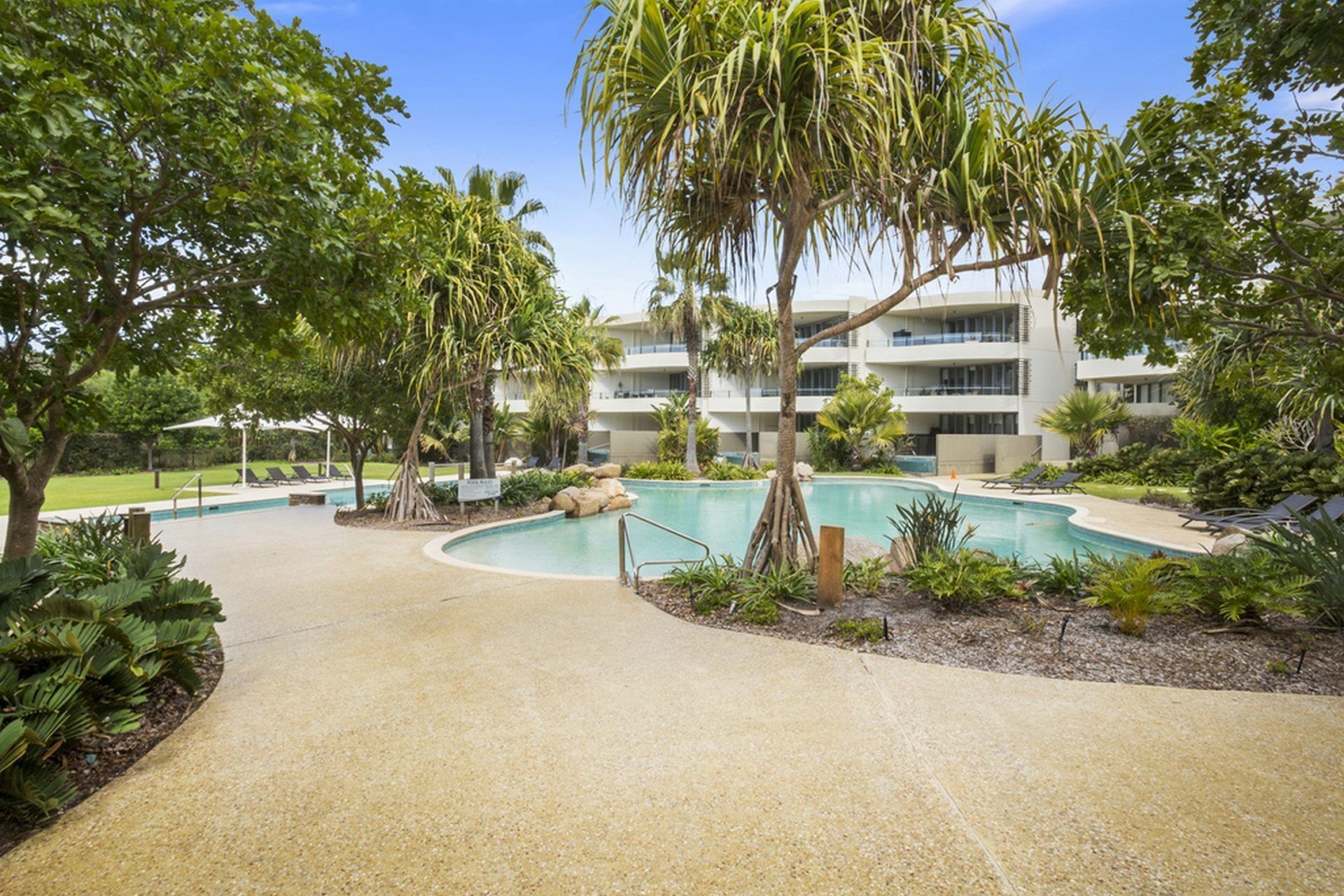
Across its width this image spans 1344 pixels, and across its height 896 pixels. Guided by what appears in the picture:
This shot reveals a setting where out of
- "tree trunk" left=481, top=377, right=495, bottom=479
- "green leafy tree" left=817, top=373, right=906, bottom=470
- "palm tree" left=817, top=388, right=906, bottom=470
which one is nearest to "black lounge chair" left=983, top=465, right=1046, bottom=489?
"palm tree" left=817, top=388, right=906, bottom=470

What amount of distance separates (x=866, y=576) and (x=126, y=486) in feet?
75.0

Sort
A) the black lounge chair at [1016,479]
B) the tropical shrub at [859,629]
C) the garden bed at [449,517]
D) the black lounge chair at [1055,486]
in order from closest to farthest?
the tropical shrub at [859,629] → the garden bed at [449,517] → the black lounge chair at [1055,486] → the black lounge chair at [1016,479]

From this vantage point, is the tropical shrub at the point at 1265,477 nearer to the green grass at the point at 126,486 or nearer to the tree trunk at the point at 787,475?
the tree trunk at the point at 787,475

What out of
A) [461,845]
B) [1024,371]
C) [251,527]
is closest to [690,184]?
[461,845]

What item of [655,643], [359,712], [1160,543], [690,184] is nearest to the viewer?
[359,712]

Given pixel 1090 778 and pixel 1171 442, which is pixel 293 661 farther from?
pixel 1171 442

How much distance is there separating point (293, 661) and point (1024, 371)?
29.8 m

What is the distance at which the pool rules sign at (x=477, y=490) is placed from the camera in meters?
12.9

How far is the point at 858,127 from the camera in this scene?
514 centimetres

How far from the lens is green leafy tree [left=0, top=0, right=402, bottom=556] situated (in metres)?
3.15

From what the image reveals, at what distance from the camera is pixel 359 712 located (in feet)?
12.5

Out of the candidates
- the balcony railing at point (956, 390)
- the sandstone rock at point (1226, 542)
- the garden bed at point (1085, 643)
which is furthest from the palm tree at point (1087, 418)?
the garden bed at point (1085, 643)

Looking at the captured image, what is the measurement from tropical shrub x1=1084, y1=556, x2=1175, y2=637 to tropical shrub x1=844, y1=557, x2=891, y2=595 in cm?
171

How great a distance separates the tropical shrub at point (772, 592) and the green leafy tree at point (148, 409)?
26.5 meters
